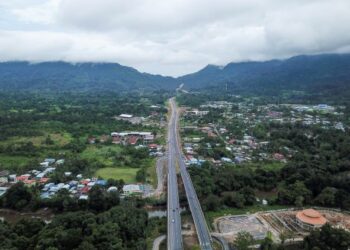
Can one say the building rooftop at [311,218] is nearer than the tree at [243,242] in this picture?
No

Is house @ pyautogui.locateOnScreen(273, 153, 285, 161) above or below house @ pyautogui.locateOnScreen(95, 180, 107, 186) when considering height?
above

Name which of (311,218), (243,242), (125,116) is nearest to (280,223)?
(311,218)

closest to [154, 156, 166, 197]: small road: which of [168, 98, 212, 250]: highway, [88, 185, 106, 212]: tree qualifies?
[168, 98, 212, 250]: highway

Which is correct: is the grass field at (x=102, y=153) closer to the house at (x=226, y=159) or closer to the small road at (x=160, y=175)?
the small road at (x=160, y=175)

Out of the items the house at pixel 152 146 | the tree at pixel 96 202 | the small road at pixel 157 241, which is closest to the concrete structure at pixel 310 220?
the small road at pixel 157 241

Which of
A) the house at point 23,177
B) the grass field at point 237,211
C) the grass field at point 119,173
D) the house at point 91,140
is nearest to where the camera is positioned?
the grass field at point 237,211

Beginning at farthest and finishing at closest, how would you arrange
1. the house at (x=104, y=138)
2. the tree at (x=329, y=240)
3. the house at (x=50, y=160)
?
the house at (x=104, y=138) → the house at (x=50, y=160) → the tree at (x=329, y=240)

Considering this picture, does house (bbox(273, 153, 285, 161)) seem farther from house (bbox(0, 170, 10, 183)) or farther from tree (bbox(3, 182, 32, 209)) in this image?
house (bbox(0, 170, 10, 183))
